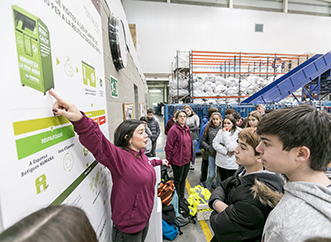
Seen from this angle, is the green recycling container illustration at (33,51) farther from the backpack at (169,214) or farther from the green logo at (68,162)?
the backpack at (169,214)

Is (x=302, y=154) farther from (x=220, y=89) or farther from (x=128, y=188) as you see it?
(x=220, y=89)

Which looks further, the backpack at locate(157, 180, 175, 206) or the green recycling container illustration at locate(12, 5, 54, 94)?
the backpack at locate(157, 180, 175, 206)

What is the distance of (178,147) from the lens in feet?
8.42

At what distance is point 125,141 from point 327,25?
65.0ft

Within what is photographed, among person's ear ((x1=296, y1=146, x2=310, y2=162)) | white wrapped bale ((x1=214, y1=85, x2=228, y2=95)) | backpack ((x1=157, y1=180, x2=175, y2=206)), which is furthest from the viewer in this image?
white wrapped bale ((x1=214, y1=85, x2=228, y2=95))

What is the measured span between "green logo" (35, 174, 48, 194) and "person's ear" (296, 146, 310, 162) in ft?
3.50

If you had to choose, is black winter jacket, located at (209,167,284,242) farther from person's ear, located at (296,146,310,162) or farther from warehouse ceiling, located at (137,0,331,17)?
warehouse ceiling, located at (137,0,331,17)

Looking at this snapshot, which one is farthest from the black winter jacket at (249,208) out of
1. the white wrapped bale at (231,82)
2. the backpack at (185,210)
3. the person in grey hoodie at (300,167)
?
the white wrapped bale at (231,82)

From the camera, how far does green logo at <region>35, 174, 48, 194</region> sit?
0.56m

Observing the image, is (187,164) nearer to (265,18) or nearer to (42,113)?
(42,113)

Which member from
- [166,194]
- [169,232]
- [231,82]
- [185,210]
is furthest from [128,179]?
[231,82]

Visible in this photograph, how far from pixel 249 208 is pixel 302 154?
46 centimetres

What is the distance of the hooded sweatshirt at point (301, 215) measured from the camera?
0.54 metres

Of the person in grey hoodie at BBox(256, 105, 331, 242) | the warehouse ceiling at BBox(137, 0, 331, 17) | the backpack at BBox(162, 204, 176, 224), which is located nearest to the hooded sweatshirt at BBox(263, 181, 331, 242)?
the person in grey hoodie at BBox(256, 105, 331, 242)
